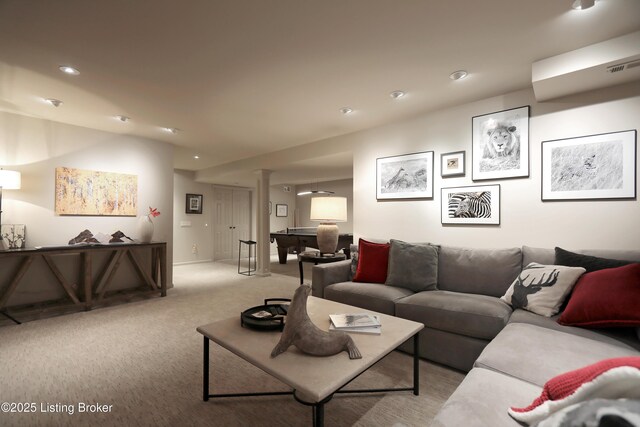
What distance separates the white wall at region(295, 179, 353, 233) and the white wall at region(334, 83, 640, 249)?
14.4 feet

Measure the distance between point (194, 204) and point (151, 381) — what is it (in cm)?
586

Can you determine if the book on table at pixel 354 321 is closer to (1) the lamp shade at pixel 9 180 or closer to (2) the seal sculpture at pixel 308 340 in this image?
(2) the seal sculpture at pixel 308 340

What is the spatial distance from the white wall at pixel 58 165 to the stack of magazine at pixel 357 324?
13.2ft

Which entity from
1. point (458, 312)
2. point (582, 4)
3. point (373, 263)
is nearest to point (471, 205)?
point (373, 263)

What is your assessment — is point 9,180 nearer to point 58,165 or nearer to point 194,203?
point 58,165

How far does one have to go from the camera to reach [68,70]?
2.46 meters

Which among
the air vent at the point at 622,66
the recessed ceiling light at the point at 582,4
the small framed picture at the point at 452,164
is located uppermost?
the recessed ceiling light at the point at 582,4

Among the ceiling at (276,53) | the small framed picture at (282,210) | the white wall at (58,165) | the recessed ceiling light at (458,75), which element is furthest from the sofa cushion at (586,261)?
the small framed picture at (282,210)

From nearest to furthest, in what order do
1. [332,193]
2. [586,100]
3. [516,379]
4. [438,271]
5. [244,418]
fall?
[516,379], [244,418], [586,100], [438,271], [332,193]

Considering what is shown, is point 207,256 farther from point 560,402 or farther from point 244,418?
point 560,402

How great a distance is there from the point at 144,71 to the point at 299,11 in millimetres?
1581

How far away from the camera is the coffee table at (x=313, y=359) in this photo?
114cm

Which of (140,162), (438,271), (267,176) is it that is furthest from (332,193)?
(438,271)

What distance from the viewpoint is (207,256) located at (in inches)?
300
